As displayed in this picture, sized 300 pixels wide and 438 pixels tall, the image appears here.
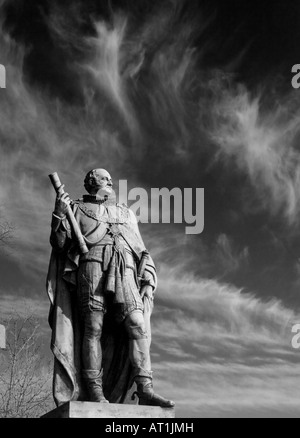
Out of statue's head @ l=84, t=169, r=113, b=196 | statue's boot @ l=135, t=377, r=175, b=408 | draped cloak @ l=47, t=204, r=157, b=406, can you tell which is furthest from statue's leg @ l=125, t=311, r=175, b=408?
statue's head @ l=84, t=169, r=113, b=196

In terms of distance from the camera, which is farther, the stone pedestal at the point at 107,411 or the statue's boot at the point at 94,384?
the statue's boot at the point at 94,384

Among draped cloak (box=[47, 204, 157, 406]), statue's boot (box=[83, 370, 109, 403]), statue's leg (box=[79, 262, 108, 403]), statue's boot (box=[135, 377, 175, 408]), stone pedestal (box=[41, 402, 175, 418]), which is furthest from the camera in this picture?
draped cloak (box=[47, 204, 157, 406])

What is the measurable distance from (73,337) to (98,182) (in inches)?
113

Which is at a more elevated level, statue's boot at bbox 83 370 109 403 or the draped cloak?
the draped cloak

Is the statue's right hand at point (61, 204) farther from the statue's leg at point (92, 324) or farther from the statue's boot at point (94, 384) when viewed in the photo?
the statue's boot at point (94, 384)

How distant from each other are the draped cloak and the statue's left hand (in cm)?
11

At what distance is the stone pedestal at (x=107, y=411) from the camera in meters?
10.0

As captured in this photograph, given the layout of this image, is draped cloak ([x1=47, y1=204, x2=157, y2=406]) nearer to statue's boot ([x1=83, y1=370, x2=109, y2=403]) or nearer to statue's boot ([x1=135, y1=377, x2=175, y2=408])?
statue's boot ([x1=83, y1=370, x2=109, y2=403])

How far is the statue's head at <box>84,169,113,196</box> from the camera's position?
12391 mm

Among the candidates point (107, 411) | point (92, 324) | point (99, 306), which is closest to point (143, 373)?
point (107, 411)

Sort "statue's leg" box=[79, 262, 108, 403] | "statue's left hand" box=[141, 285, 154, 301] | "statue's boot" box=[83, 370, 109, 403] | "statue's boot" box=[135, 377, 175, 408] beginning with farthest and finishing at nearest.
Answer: "statue's left hand" box=[141, 285, 154, 301] → "statue's leg" box=[79, 262, 108, 403] → "statue's boot" box=[83, 370, 109, 403] → "statue's boot" box=[135, 377, 175, 408]

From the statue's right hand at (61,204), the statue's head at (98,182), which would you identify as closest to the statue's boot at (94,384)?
the statue's right hand at (61,204)

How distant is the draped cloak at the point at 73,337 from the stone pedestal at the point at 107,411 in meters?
0.77
